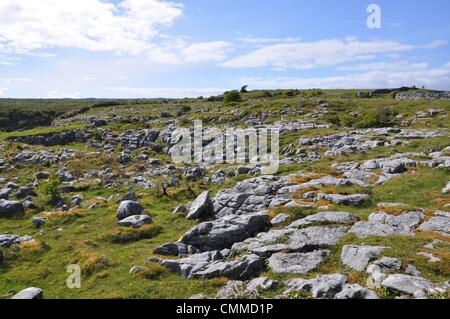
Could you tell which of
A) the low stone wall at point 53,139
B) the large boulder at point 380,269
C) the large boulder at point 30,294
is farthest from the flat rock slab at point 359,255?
the low stone wall at point 53,139

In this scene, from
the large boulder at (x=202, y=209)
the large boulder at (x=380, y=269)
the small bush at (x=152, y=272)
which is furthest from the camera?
the large boulder at (x=202, y=209)

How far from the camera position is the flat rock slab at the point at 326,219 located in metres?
24.9

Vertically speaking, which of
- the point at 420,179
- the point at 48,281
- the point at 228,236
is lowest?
the point at 48,281

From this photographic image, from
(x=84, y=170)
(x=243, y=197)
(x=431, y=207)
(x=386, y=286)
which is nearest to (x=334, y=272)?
(x=386, y=286)

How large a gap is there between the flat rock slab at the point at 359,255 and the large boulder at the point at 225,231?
7.09 m

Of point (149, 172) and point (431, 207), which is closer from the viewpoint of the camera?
point (431, 207)

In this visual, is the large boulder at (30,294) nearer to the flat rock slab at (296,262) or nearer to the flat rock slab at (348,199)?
the flat rock slab at (296,262)

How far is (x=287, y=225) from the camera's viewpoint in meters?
25.9

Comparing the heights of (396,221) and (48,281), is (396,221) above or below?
above

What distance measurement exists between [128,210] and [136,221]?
277 centimetres

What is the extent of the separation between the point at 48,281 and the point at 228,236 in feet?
37.1

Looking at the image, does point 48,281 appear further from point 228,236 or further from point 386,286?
point 386,286

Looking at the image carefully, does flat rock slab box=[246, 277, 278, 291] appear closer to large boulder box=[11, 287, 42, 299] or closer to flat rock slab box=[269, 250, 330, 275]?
flat rock slab box=[269, 250, 330, 275]
